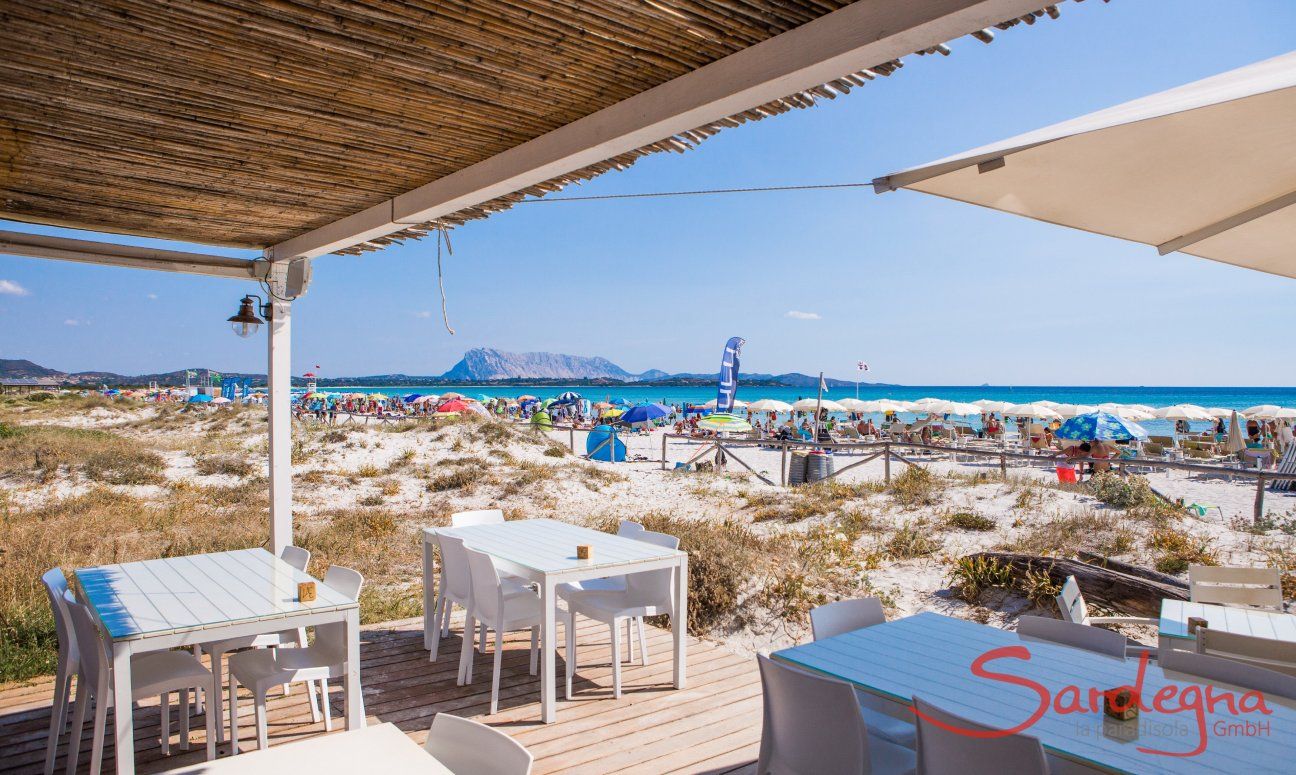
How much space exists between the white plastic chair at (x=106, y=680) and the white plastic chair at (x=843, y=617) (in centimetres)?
248

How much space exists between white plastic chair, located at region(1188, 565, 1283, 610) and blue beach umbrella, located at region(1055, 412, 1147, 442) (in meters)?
10.7

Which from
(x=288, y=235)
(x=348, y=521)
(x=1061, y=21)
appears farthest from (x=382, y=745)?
(x=348, y=521)

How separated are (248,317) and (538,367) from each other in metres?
165

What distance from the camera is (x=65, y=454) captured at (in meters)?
12.4

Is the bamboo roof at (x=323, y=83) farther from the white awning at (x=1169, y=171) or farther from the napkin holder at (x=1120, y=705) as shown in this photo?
the napkin holder at (x=1120, y=705)

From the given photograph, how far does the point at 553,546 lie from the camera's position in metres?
4.35

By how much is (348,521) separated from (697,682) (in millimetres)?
6040

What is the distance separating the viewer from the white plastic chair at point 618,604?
3973 millimetres

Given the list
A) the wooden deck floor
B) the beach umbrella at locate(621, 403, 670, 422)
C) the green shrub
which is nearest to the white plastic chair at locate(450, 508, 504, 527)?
the wooden deck floor

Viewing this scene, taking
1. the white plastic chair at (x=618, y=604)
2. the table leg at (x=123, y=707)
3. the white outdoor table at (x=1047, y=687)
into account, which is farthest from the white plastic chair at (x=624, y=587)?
the table leg at (x=123, y=707)

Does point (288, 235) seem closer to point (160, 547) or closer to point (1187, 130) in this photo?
point (160, 547)

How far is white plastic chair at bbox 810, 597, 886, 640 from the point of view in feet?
9.56

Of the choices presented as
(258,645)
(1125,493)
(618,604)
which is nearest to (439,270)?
(618,604)

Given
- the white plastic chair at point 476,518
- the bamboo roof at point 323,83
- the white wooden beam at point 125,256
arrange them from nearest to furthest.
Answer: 1. the bamboo roof at point 323,83
2. the white wooden beam at point 125,256
3. the white plastic chair at point 476,518
